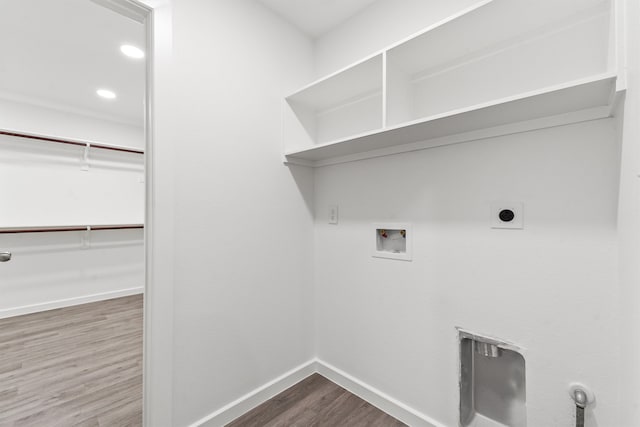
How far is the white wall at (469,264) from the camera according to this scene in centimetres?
97

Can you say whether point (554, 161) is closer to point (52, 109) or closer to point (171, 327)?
point (171, 327)

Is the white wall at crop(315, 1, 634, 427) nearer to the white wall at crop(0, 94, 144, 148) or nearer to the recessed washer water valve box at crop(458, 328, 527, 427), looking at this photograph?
the recessed washer water valve box at crop(458, 328, 527, 427)

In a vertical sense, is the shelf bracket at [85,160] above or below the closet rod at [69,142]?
below

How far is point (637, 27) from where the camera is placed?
0.61 meters

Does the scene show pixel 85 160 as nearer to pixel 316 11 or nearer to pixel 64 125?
pixel 64 125

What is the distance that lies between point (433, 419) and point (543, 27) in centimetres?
181

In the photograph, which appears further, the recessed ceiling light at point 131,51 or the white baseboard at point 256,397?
the recessed ceiling light at point 131,51

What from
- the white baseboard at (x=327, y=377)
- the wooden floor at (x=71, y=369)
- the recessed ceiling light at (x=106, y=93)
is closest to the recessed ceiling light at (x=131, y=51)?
the recessed ceiling light at (x=106, y=93)

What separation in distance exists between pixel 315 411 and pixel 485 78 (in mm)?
1914

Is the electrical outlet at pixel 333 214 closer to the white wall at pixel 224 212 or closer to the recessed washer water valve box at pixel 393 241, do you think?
the white wall at pixel 224 212

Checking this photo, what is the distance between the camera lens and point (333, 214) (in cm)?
183

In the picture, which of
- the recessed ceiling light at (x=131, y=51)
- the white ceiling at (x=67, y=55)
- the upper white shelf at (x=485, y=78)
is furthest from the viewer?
the recessed ceiling light at (x=131, y=51)

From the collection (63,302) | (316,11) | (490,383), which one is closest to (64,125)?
(63,302)

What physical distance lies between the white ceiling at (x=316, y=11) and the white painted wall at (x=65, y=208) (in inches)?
125
